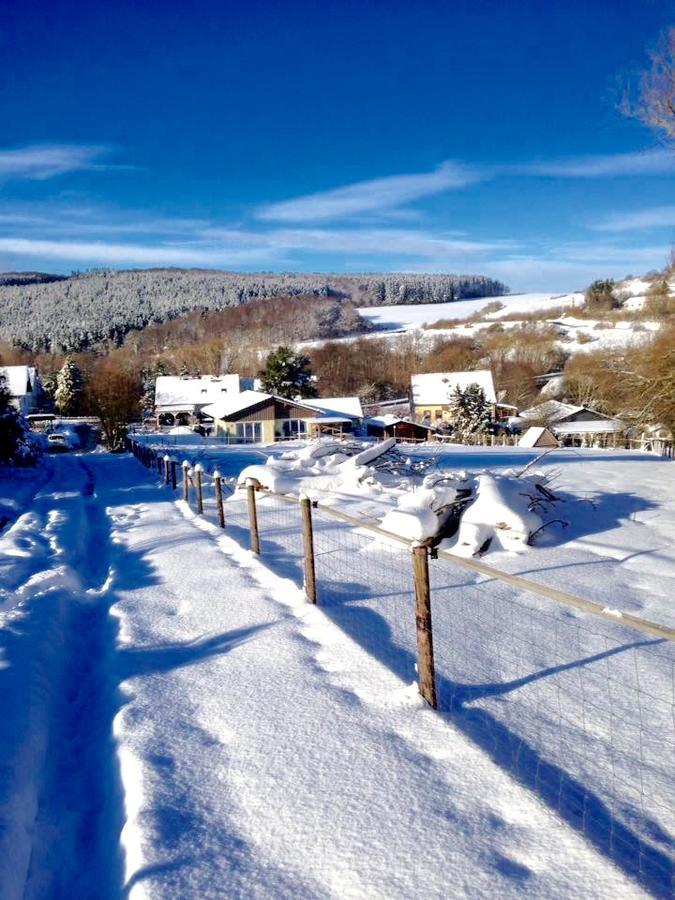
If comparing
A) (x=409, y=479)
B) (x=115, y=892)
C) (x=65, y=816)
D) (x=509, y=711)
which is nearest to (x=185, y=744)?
(x=65, y=816)

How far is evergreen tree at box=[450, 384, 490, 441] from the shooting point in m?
51.7

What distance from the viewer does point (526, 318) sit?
128 m

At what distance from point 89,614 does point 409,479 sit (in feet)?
32.5

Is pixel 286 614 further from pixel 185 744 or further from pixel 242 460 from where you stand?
pixel 242 460

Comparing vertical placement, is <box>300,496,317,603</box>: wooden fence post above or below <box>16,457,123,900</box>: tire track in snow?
above

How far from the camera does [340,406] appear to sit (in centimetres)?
5256

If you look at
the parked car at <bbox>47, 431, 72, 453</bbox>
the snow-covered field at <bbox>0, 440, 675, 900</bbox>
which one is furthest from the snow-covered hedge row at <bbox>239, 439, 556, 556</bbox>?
the parked car at <bbox>47, 431, 72, 453</bbox>

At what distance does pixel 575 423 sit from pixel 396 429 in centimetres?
1595

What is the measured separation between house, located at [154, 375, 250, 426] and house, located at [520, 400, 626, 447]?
2943 cm

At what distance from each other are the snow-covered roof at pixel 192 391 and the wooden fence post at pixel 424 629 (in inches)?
2350

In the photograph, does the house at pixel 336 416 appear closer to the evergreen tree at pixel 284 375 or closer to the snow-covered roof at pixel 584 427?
the evergreen tree at pixel 284 375

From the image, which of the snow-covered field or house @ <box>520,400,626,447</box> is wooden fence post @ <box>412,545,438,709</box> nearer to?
the snow-covered field

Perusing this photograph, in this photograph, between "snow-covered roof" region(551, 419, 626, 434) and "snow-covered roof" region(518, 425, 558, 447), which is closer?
"snow-covered roof" region(518, 425, 558, 447)

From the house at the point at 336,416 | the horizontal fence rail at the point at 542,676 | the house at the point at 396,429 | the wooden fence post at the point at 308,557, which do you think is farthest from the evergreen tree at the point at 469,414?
the wooden fence post at the point at 308,557
